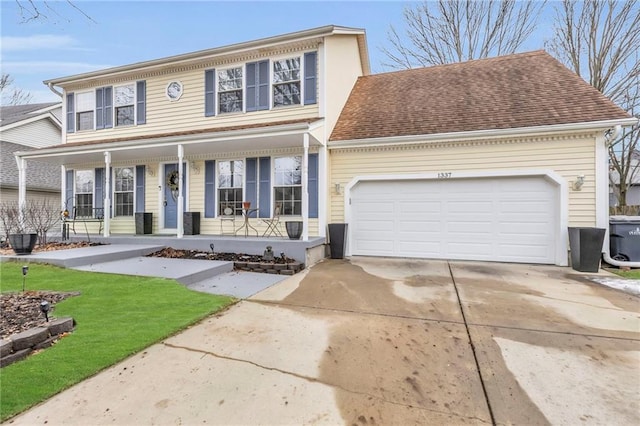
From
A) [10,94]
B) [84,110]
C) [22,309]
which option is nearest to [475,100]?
[22,309]

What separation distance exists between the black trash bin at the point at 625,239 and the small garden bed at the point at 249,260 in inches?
281

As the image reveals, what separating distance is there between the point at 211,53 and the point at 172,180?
158 inches

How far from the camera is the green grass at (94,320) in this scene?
7.95 ft

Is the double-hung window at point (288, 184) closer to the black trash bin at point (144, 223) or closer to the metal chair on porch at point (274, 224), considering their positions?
the metal chair on porch at point (274, 224)

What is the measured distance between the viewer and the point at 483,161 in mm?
7746

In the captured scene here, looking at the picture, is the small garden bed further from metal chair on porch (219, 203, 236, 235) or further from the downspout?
the downspout

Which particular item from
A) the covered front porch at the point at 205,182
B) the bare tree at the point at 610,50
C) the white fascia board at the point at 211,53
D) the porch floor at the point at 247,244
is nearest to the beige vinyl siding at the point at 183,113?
the white fascia board at the point at 211,53

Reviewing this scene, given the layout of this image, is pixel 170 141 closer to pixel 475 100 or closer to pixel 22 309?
pixel 22 309

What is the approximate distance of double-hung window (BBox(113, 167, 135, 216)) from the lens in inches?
407

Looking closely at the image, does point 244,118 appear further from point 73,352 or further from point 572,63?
point 572,63

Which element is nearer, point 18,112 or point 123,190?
point 123,190

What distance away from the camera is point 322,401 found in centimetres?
227

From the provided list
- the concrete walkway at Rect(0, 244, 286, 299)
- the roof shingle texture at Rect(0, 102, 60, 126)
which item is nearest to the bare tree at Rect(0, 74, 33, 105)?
the roof shingle texture at Rect(0, 102, 60, 126)

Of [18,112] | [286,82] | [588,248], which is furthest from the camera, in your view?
[18,112]
